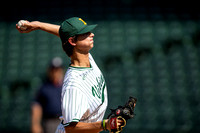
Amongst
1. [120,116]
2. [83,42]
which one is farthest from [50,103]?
[120,116]

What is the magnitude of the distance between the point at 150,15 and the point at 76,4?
2.17m

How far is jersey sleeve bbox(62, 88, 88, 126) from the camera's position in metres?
2.19

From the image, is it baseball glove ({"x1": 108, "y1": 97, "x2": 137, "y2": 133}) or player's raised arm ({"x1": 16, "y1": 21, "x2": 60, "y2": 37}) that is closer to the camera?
baseball glove ({"x1": 108, "y1": 97, "x2": 137, "y2": 133})

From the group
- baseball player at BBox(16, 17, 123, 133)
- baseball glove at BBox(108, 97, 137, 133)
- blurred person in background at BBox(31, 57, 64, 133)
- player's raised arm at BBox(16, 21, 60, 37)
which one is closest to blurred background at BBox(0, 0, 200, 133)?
blurred person in background at BBox(31, 57, 64, 133)

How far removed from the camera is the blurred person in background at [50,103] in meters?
4.39

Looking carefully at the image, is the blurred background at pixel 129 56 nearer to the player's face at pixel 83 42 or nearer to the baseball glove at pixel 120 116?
the player's face at pixel 83 42

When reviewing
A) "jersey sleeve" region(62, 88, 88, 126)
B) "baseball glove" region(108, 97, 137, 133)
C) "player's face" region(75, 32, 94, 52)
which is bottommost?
"baseball glove" region(108, 97, 137, 133)

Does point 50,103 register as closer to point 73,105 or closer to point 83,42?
point 83,42

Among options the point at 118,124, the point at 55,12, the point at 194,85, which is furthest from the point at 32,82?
the point at 118,124

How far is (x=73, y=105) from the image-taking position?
86.7 inches

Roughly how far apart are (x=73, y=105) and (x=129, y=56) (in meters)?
5.59

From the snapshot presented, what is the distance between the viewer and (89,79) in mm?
2512

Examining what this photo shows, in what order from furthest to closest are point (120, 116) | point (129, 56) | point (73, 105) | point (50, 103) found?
point (129, 56) → point (50, 103) → point (73, 105) → point (120, 116)

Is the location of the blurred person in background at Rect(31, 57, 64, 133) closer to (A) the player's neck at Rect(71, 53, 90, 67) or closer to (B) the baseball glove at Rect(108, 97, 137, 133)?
(A) the player's neck at Rect(71, 53, 90, 67)
